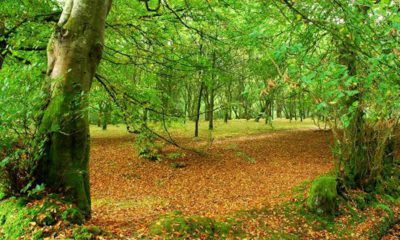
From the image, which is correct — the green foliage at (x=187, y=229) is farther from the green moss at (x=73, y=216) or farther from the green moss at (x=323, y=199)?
the green moss at (x=323, y=199)

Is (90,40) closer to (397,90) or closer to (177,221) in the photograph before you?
(177,221)

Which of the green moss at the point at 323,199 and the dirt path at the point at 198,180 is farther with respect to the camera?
the dirt path at the point at 198,180

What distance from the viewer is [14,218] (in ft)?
11.8

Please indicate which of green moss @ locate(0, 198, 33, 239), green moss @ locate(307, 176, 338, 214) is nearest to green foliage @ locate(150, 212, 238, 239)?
green moss @ locate(0, 198, 33, 239)

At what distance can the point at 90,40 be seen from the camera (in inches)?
167

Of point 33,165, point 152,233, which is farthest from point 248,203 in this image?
point 33,165

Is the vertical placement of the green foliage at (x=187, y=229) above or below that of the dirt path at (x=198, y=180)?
above

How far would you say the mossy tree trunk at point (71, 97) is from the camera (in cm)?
395

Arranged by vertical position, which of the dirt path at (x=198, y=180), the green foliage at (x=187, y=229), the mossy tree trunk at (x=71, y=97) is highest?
the mossy tree trunk at (x=71, y=97)

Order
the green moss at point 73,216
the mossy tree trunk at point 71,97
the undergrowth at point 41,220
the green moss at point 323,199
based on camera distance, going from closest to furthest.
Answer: the undergrowth at point 41,220 < the green moss at point 73,216 < the mossy tree trunk at point 71,97 < the green moss at point 323,199

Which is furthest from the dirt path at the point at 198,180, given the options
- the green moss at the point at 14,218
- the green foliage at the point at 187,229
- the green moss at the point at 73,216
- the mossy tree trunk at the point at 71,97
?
the green moss at the point at 14,218

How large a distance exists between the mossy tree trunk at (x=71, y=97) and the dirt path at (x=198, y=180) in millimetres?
847

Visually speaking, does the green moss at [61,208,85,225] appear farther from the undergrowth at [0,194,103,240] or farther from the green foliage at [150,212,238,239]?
the green foliage at [150,212,238,239]

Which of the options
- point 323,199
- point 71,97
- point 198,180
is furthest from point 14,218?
point 198,180
